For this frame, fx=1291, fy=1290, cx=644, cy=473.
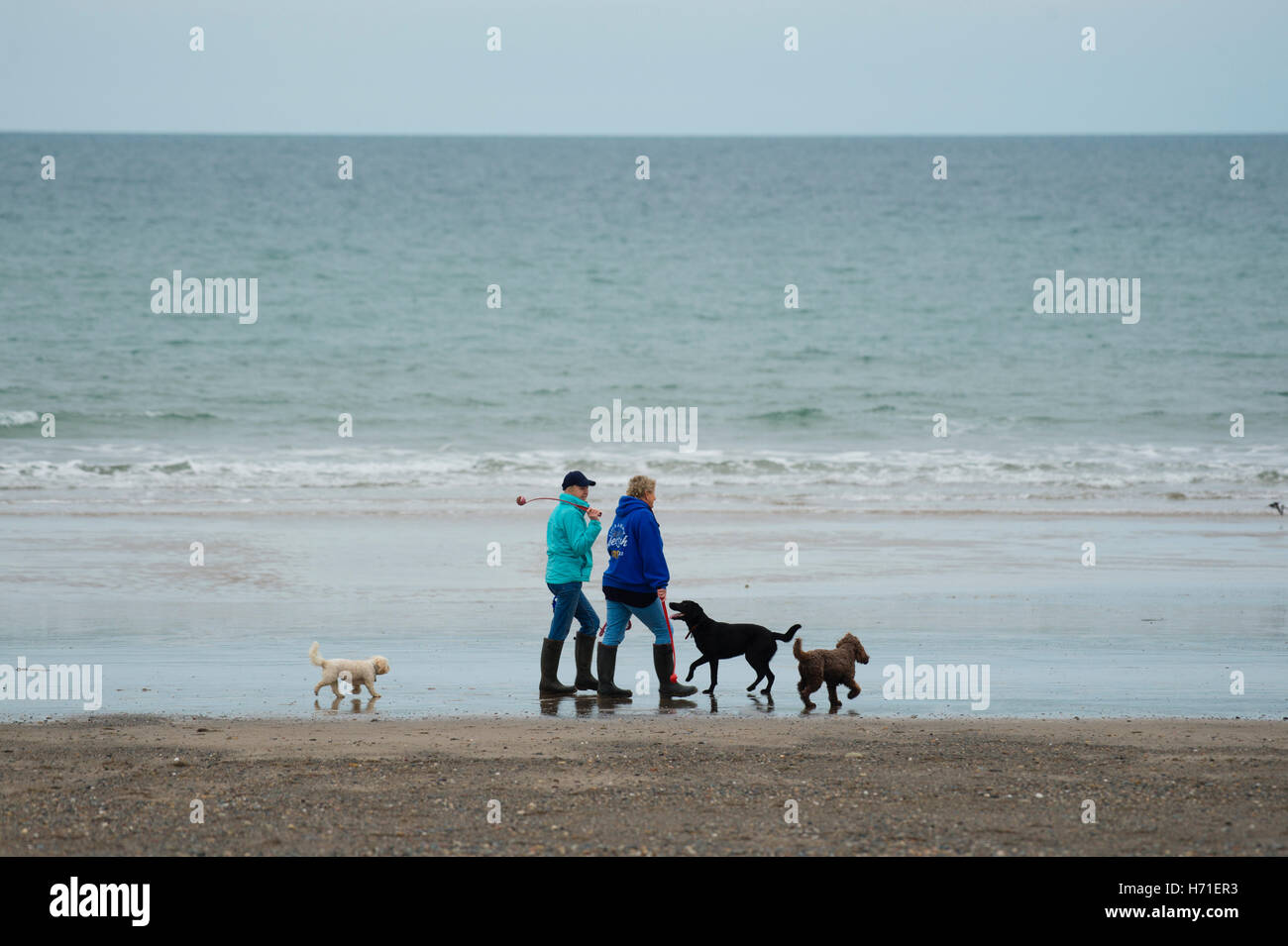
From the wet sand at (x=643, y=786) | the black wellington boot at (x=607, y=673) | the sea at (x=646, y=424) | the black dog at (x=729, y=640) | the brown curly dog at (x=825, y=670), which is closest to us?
the wet sand at (x=643, y=786)

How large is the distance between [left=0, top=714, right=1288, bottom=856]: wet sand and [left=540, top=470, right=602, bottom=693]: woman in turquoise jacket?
901mm

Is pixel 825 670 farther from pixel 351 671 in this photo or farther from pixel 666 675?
pixel 351 671

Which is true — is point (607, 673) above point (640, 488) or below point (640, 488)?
below

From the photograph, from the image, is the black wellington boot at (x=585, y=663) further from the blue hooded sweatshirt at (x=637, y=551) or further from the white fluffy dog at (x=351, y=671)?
the white fluffy dog at (x=351, y=671)

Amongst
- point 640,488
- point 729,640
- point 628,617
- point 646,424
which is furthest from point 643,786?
point 646,424

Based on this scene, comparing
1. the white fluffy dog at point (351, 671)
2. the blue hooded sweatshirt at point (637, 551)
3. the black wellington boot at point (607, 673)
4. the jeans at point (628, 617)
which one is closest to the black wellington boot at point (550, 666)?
the black wellington boot at point (607, 673)

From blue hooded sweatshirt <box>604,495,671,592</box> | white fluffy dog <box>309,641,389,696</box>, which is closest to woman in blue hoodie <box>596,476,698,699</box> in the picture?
blue hooded sweatshirt <box>604,495,671,592</box>

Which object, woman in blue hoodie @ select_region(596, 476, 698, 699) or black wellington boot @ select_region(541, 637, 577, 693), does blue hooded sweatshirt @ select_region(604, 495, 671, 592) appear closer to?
woman in blue hoodie @ select_region(596, 476, 698, 699)

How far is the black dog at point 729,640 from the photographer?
28.1 feet

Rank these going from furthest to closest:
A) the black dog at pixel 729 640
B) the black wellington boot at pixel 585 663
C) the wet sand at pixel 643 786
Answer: the black wellington boot at pixel 585 663, the black dog at pixel 729 640, the wet sand at pixel 643 786

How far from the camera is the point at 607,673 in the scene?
878cm

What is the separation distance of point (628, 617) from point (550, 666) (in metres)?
0.64

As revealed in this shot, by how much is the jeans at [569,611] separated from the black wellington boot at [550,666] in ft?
0.17

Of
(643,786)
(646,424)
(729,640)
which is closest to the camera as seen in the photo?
(643,786)
